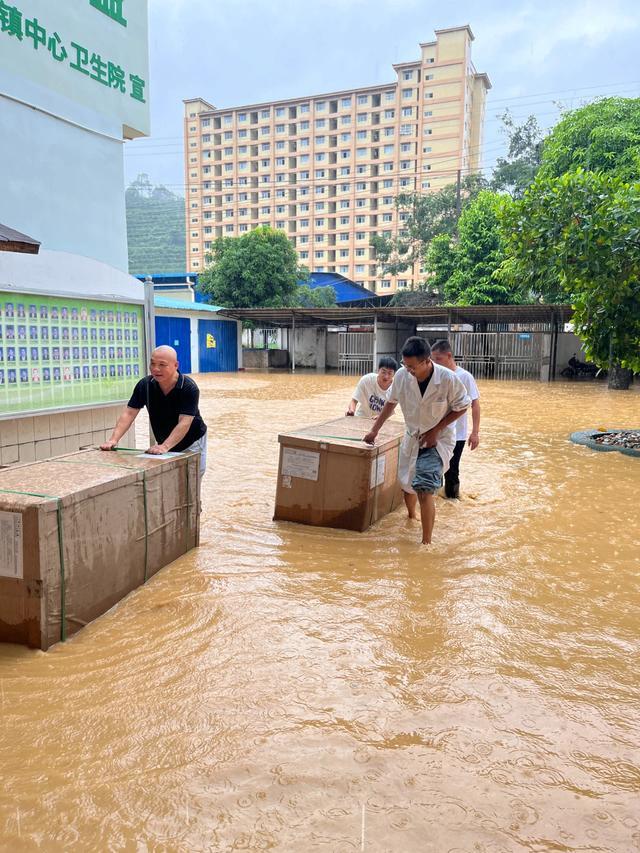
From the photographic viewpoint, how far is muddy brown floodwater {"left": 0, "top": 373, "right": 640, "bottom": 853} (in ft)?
6.73

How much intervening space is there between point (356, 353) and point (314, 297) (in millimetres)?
6904

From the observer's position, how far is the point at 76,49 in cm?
575

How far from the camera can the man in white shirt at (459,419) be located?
552 centimetres

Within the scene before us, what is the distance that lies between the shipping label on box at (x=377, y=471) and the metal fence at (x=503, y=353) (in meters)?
20.7

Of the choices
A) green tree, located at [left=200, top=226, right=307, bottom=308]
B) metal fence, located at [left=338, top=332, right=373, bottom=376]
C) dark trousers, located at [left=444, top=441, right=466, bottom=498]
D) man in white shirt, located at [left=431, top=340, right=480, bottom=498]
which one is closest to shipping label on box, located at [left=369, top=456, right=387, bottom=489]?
man in white shirt, located at [left=431, top=340, right=480, bottom=498]

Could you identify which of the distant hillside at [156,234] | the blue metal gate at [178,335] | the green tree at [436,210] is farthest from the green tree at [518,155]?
the distant hillside at [156,234]

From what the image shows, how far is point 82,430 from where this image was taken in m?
5.57

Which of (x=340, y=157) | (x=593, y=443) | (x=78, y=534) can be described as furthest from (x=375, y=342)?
(x=340, y=157)

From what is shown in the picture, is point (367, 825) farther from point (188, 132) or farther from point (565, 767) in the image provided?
point (188, 132)

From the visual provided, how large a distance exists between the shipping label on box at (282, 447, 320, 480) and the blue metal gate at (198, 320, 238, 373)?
22.9 metres

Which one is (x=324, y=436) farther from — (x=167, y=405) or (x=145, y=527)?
(x=145, y=527)

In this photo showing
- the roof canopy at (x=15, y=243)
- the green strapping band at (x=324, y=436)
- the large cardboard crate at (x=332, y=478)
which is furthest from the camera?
the green strapping band at (x=324, y=436)

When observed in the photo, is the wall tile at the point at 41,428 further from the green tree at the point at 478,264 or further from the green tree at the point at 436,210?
the green tree at the point at 436,210

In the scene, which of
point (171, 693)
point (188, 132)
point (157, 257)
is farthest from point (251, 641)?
point (157, 257)
